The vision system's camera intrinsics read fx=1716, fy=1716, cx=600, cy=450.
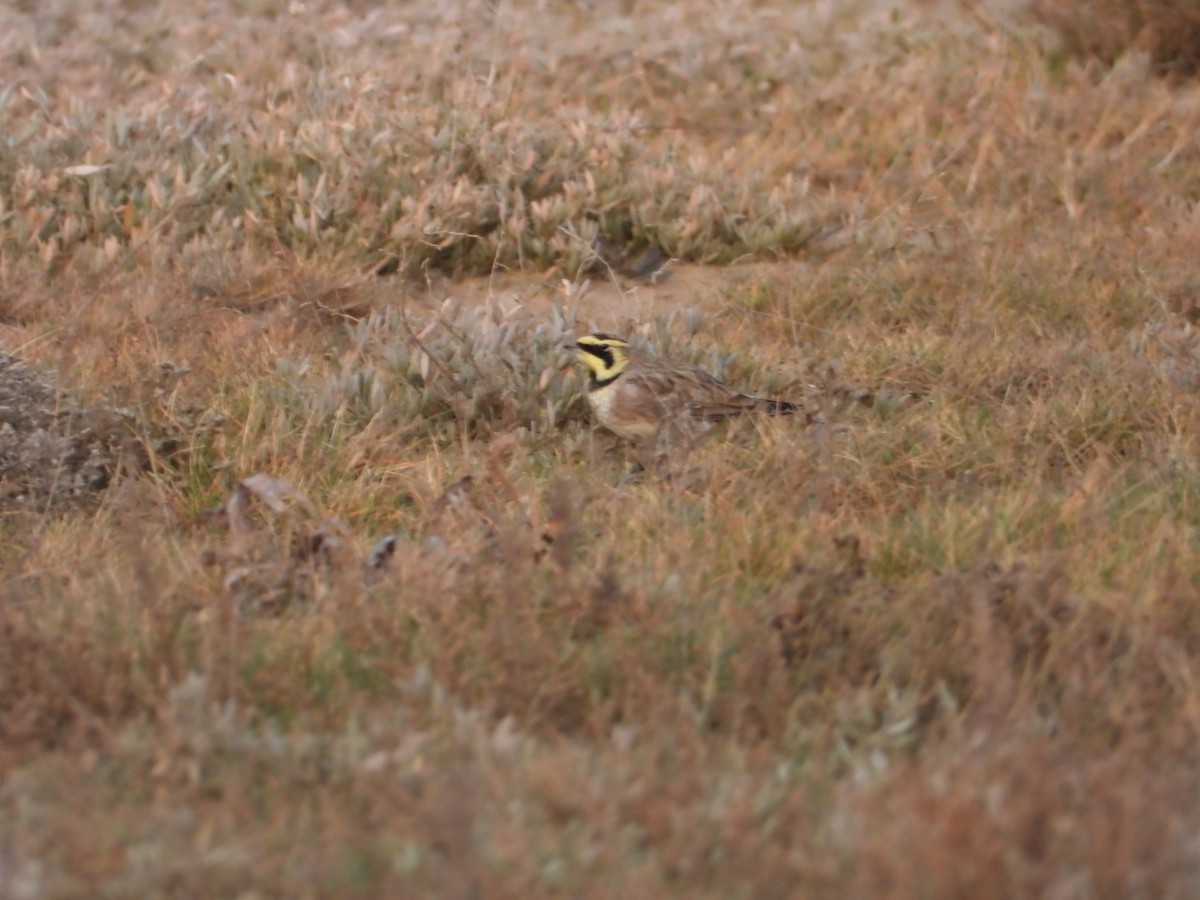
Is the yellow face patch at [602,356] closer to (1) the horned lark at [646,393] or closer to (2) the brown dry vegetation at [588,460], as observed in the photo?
(1) the horned lark at [646,393]

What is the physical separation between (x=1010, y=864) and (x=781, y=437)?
241cm

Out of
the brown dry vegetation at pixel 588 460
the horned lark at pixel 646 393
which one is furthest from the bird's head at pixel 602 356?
the brown dry vegetation at pixel 588 460

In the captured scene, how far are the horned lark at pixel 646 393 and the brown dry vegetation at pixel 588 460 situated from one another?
0.55ft

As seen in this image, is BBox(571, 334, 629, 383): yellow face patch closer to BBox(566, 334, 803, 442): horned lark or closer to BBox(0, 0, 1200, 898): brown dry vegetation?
BBox(566, 334, 803, 442): horned lark

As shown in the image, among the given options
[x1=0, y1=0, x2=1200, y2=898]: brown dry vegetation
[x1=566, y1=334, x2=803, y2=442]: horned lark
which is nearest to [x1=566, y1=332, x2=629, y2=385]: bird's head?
[x1=566, y1=334, x2=803, y2=442]: horned lark

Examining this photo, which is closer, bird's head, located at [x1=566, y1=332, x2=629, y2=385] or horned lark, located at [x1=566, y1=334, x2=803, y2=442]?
horned lark, located at [x1=566, y1=334, x2=803, y2=442]

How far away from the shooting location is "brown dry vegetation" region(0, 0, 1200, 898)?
3047 mm

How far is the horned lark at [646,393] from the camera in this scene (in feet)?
18.5

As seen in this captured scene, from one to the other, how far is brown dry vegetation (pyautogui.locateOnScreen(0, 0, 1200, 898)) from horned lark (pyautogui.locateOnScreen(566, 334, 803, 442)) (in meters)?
0.17

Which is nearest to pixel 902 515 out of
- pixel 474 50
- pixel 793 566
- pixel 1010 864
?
pixel 793 566

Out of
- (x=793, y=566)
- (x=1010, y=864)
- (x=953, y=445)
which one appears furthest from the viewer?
(x=953, y=445)

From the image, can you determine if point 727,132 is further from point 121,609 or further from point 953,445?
point 121,609

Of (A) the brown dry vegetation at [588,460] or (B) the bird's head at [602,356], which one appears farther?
(B) the bird's head at [602,356]

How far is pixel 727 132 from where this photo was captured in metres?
8.88
